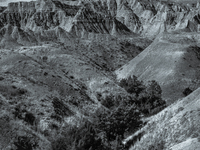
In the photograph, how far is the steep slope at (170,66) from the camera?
54844 mm

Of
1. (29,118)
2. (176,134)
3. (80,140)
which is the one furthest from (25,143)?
(176,134)

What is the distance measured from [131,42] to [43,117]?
94.2 metres

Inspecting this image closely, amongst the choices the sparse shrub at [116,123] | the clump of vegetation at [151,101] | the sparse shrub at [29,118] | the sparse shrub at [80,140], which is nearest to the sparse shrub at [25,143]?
the sparse shrub at [80,140]

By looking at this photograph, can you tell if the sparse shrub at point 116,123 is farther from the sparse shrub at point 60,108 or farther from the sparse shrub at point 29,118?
the sparse shrub at point 29,118

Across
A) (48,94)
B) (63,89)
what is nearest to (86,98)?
(63,89)

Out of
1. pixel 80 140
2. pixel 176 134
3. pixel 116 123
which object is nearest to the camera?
pixel 80 140

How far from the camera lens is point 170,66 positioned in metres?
64.1

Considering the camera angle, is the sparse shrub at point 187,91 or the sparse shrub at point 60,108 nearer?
the sparse shrub at point 60,108

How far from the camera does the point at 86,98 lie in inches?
1852

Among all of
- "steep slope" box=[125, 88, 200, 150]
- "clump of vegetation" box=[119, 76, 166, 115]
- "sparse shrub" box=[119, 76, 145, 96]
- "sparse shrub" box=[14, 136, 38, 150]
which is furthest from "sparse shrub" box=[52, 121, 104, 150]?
"sparse shrub" box=[119, 76, 145, 96]

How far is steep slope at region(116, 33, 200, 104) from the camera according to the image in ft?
180

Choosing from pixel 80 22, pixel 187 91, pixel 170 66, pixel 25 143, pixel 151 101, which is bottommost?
pixel 80 22

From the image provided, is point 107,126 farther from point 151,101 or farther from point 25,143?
point 151,101

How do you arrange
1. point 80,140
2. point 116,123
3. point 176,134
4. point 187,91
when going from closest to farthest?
point 80,140, point 176,134, point 116,123, point 187,91
